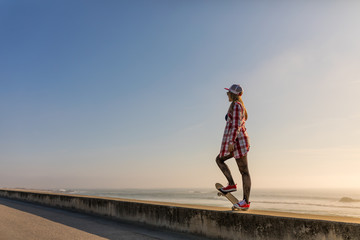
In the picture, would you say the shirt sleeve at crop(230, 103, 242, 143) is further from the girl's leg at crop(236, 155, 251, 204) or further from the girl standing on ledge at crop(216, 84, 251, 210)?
the girl's leg at crop(236, 155, 251, 204)

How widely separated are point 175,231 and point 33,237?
2.51m


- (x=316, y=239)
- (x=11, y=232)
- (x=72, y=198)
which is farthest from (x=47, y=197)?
(x=316, y=239)

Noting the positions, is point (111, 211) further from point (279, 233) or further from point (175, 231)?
point (279, 233)

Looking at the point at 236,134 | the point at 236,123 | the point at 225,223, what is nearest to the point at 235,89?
the point at 236,123

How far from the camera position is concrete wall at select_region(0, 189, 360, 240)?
3410 mm

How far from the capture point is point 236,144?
4.93 meters

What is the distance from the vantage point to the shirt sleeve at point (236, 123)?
4778 mm

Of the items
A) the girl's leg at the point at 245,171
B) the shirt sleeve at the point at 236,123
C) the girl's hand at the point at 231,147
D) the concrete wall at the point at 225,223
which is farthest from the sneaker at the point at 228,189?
the shirt sleeve at the point at 236,123

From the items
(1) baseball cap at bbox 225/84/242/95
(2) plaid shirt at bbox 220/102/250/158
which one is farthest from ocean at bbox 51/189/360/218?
(1) baseball cap at bbox 225/84/242/95

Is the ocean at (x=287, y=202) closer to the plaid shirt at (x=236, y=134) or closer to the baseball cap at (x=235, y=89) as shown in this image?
the plaid shirt at (x=236, y=134)

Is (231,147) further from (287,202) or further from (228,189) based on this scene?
(287,202)

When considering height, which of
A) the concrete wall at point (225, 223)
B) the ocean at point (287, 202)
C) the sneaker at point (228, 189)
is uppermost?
the sneaker at point (228, 189)

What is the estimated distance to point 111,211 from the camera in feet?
26.7

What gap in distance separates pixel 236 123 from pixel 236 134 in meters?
0.18
